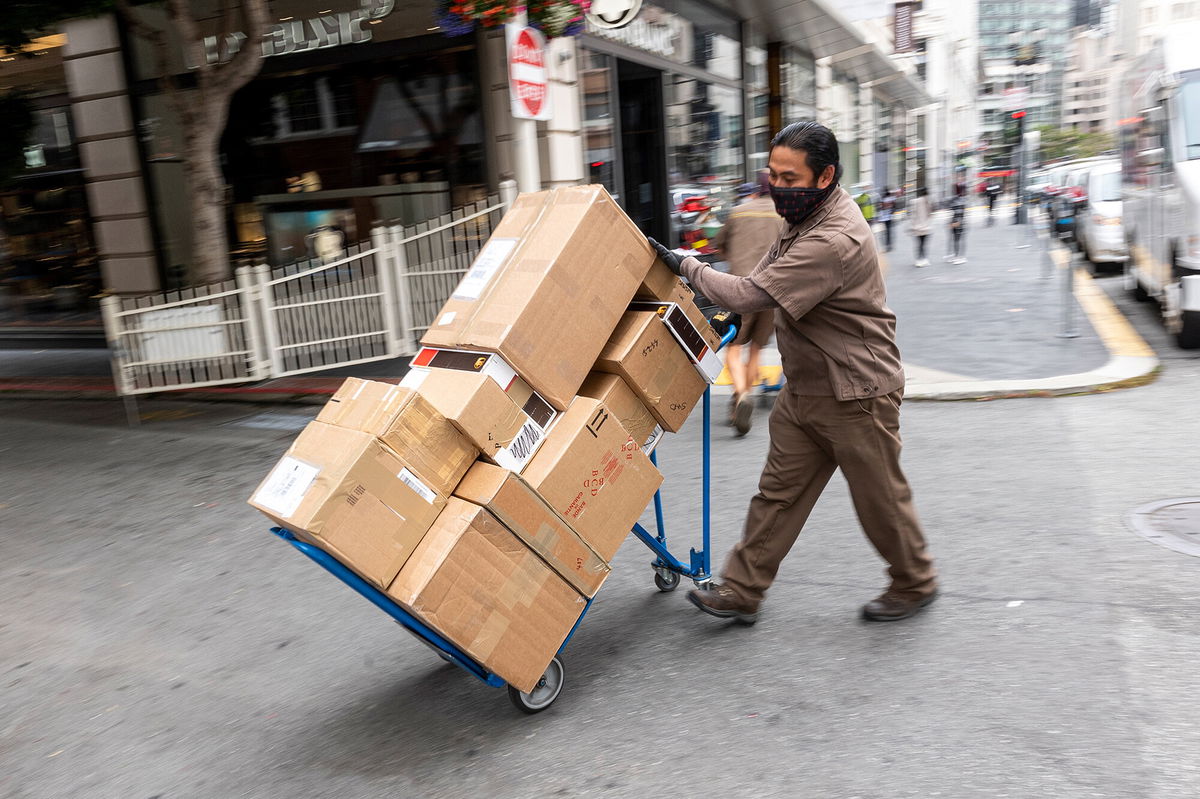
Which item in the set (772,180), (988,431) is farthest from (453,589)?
(988,431)

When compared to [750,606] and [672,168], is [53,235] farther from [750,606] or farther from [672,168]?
[750,606]

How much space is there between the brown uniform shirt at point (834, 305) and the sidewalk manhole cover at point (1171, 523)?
1846mm

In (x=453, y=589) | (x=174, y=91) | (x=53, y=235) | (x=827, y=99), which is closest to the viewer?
(x=453, y=589)

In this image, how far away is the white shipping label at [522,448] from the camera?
3.08 m

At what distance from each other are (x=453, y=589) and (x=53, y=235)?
14.7 metres

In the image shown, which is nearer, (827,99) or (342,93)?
(342,93)

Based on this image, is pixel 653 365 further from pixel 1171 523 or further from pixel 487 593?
pixel 1171 523

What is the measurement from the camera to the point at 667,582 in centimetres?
420

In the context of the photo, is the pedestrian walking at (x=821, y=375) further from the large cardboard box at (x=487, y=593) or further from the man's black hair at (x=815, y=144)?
the large cardboard box at (x=487, y=593)

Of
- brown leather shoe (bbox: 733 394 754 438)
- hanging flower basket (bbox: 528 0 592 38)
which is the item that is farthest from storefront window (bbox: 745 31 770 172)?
brown leather shoe (bbox: 733 394 754 438)

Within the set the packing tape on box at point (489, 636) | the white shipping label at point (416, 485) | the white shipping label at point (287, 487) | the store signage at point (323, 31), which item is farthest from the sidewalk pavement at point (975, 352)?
the white shipping label at point (287, 487)

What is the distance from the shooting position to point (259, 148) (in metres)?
11.2

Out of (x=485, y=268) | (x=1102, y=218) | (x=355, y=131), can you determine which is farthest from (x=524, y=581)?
(x=1102, y=218)

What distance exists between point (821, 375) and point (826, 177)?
2.32ft
